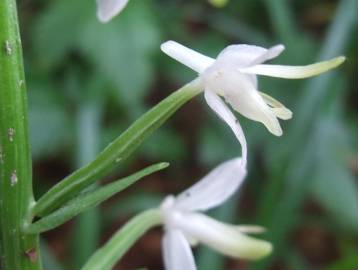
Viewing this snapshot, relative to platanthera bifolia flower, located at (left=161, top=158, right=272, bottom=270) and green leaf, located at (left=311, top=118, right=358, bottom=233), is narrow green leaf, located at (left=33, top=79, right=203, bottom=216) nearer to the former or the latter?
platanthera bifolia flower, located at (left=161, top=158, right=272, bottom=270)

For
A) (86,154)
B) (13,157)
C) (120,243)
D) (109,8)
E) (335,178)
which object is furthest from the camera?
(335,178)

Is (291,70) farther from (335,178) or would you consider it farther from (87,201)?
(335,178)

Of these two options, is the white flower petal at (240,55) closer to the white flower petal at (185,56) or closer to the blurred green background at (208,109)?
Answer: the white flower petal at (185,56)

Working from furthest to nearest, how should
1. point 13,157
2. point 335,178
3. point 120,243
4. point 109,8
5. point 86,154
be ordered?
point 335,178 → point 86,154 → point 120,243 → point 13,157 → point 109,8

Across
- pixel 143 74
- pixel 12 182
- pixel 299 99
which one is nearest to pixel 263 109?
pixel 12 182

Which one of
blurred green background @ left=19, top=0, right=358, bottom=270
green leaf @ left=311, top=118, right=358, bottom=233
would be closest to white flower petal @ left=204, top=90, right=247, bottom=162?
blurred green background @ left=19, top=0, right=358, bottom=270

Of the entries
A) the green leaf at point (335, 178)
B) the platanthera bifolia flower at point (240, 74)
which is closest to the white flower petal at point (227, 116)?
the platanthera bifolia flower at point (240, 74)

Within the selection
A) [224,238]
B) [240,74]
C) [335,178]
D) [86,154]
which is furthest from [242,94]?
[335,178]
